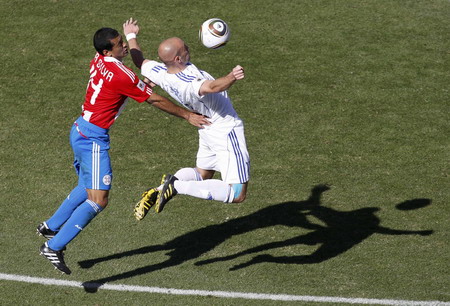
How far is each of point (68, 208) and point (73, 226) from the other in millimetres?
571

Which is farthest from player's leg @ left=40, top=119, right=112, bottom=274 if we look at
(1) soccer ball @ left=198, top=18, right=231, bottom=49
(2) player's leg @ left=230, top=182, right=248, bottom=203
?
(1) soccer ball @ left=198, top=18, right=231, bottom=49


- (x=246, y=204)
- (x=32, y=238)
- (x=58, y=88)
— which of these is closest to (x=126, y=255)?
(x=32, y=238)

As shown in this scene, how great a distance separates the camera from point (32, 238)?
39.0 ft

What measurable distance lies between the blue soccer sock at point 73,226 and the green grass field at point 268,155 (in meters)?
0.60

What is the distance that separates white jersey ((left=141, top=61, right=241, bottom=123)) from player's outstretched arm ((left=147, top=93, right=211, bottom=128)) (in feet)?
0.80

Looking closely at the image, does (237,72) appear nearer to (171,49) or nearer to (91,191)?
(171,49)

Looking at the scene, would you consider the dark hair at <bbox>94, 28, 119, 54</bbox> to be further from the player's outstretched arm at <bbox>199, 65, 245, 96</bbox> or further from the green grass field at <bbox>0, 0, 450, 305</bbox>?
the green grass field at <bbox>0, 0, 450, 305</bbox>

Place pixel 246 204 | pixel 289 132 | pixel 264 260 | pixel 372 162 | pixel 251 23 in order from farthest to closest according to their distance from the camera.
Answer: pixel 251 23
pixel 289 132
pixel 372 162
pixel 246 204
pixel 264 260

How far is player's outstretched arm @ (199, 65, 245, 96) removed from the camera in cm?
996

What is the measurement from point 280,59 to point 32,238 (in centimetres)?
732

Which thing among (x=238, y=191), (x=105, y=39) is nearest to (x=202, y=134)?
(x=238, y=191)

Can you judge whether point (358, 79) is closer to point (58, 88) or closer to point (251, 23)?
point (251, 23)

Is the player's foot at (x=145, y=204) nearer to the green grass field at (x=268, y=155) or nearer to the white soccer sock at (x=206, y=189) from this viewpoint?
the white soccer sock at (x=206, y=189)

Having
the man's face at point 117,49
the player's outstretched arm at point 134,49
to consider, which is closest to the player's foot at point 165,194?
the man's face at point 117,49
